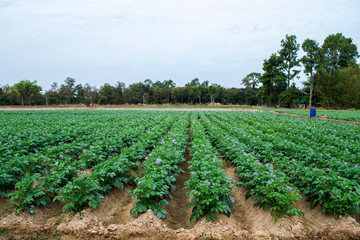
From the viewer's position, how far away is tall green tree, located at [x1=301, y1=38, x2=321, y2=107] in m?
46.0

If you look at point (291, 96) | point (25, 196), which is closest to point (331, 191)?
point (25, 196)

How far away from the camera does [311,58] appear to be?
4616 centimetres

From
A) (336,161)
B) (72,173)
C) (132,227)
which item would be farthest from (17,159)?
(336,161)

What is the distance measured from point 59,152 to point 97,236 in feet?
12.1

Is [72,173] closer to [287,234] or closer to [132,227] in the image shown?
[132,227]

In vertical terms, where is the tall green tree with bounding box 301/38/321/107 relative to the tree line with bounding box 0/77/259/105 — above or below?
above

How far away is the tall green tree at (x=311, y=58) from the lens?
46.0 meters

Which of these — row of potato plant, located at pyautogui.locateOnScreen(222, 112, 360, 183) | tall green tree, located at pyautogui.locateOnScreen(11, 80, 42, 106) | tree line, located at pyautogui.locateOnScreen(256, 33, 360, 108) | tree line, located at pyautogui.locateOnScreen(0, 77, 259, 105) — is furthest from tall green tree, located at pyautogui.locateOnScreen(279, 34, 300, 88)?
tall green tree, located at pyautogui.locateOnScreen(11, 80, 42, 106)

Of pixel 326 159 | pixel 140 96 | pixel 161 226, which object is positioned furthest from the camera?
pixel 140 96

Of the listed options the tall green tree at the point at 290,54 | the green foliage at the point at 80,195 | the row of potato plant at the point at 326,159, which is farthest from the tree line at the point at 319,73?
the green foliage at the point at 80,195

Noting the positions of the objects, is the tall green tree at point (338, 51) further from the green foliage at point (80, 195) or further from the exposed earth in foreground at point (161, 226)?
the green foliage at point (80, 195)

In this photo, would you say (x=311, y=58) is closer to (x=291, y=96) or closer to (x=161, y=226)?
(x=291, y=96)

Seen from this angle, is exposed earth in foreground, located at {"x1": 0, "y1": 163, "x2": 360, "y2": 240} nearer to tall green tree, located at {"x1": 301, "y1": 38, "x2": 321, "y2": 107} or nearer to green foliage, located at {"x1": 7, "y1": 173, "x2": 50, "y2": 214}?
green foliage, located at {"x1": 7, "y1": 173, "x2": 50, "y2": 214}

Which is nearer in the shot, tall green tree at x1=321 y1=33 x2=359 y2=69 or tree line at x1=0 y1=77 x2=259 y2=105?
tall green tree at x1=321 y1=33 x2=359 y2=69
